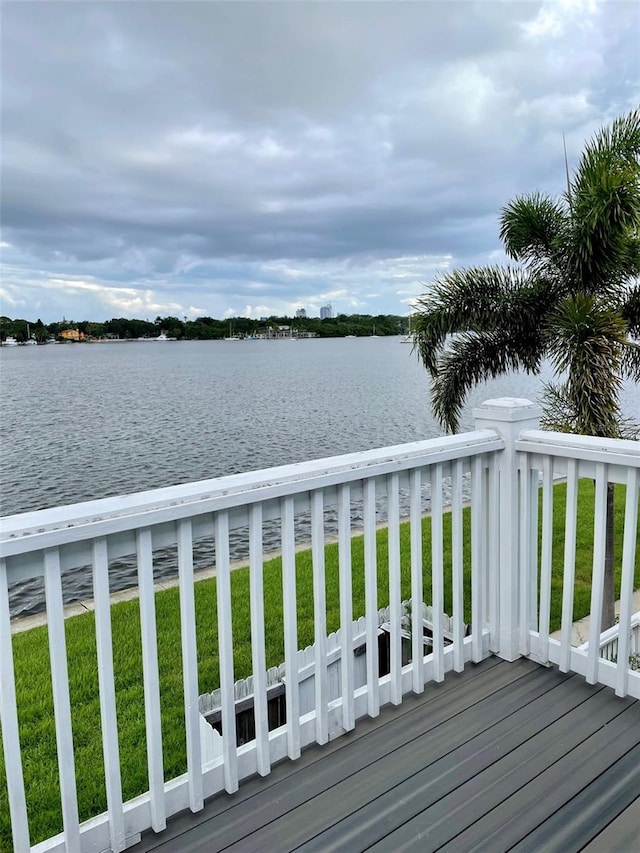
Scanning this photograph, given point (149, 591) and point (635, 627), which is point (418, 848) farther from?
point (635, 627)

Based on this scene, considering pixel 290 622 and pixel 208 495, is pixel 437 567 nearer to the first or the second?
pixel 290 622

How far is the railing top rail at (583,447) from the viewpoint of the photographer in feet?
6.44

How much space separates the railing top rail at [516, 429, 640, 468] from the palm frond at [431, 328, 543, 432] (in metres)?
4.55

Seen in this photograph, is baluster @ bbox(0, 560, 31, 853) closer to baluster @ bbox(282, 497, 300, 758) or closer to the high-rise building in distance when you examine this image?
baluster @ bbox(282, 497, 300, 758)

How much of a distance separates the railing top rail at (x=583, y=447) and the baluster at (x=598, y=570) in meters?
0.05

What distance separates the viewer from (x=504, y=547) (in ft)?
7.69

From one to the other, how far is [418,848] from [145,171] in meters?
35.1

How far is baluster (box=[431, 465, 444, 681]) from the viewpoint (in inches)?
82.6

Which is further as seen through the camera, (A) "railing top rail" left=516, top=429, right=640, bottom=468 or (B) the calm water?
(B) the calm water

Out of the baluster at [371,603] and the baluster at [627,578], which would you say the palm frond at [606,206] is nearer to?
the baluster at [627,578]

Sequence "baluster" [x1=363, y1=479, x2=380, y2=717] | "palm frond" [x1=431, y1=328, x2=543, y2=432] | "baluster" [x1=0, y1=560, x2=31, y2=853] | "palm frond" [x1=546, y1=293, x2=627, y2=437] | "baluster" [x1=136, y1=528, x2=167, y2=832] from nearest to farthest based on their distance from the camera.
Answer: "baluster" [x1=0, y1=560, x2=31, y2=853] < "baluster" [x1=136, y1=528, x2=167, y2=832] < "baluster" [x1=363, y1=479, x2=380, y2=717] < "palm frond" [x1=546, y1=293, x2=627, y2=437] < "palm frond" [x1=431, y1=328, x2=543, y2=432]

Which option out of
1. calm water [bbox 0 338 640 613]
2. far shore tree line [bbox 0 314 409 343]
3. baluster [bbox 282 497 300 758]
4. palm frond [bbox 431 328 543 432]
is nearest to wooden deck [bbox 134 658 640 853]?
baluster [bbox 282 497 300 758]

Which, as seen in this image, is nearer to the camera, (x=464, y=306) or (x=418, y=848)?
(x=418, y=848)

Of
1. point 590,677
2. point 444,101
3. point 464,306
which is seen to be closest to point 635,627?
point 590,677
